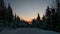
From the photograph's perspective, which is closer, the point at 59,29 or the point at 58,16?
the point at 59,29

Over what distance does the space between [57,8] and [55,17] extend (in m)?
3.22

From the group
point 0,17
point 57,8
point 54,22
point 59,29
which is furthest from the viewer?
point 0,17

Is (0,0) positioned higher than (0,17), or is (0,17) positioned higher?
(0,0)

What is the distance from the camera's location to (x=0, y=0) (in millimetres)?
48906

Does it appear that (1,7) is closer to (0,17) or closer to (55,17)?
(0,17)

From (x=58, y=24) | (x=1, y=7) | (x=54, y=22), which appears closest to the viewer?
(x=58, y=24)

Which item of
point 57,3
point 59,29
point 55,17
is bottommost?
point 59,29

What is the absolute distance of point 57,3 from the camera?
36344 mm

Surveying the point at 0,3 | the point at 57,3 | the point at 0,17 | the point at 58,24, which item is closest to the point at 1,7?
the point at 0,3

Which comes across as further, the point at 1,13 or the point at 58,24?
the point at 1,13

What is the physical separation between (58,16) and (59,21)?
1.32m

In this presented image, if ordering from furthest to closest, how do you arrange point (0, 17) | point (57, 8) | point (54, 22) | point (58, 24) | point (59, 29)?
1. point (0, 17)
2. point (57, 8)
3. point (54, 22)
4. point (58, 24)
5. point (59, 29)

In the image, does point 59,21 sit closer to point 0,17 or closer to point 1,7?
point 0,17

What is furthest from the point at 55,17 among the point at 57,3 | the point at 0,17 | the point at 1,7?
the point at 1,7
